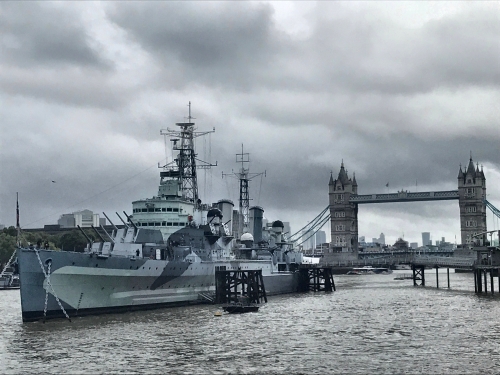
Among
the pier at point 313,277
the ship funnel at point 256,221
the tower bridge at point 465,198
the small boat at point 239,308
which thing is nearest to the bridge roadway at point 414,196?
the tower bridge at point 465,198

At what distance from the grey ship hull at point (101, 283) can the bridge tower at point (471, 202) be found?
141 m

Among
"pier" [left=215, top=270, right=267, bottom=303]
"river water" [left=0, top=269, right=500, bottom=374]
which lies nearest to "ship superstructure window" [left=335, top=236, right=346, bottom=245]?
"pier" [left=215, top=270, right=267, bottom=303]

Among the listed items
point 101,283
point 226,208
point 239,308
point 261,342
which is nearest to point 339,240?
point 226,208

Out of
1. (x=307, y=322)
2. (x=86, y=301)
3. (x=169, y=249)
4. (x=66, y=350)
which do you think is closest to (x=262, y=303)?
(x=169, y=249)

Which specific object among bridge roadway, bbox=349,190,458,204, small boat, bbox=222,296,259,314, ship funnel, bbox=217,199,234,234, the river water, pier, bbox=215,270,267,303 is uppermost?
bridge roadway, bbox=349,190,458,204

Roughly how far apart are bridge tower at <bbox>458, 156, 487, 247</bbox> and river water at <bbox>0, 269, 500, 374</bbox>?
13653 cm

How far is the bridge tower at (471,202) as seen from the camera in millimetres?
180750

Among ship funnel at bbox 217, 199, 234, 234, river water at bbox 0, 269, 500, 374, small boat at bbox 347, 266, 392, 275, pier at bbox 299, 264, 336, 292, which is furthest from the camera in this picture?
small boat at bbox 347, 266, 392, 275

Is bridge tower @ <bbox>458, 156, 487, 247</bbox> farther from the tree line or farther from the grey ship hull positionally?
the grey ship hull

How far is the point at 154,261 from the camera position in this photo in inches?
1829

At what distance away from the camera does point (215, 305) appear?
53219 millimetres

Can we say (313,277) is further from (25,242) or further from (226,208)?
(25,242)

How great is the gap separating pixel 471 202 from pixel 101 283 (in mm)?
155222

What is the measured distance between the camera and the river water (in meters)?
27.5
